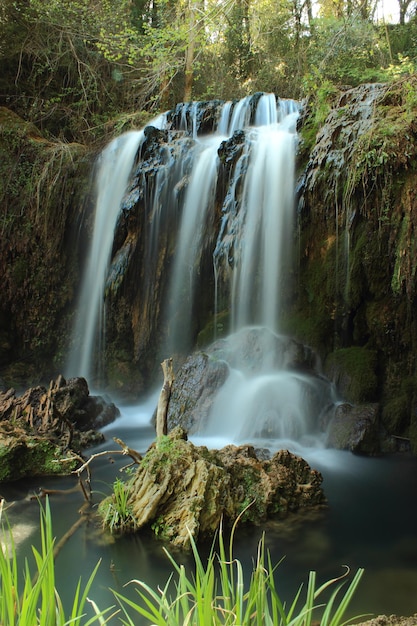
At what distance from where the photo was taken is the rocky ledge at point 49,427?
4832 millimetres

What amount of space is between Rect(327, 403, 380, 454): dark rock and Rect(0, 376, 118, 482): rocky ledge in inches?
115

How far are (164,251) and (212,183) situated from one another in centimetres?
146

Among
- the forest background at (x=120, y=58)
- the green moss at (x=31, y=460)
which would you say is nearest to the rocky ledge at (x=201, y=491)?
the green moss at (x=31, y=460)

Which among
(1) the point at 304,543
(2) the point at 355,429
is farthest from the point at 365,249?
(1) the point at 304,543

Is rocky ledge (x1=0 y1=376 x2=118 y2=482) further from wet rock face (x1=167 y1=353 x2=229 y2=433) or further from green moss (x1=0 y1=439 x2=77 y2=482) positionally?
wet rock face (x1=167 y1=353 x2=229 y2=433)

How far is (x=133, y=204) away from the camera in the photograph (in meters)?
8.84

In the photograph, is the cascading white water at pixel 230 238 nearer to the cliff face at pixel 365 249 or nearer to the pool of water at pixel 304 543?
the cliff face at pixel 365 249

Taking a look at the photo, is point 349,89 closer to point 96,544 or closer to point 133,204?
point 133,204

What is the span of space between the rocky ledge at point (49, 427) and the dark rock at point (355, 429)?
9.58 ft

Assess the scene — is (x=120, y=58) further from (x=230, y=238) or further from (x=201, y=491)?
(x=201, y=491)

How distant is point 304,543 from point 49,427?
325 cm

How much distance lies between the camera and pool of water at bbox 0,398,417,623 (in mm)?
3158

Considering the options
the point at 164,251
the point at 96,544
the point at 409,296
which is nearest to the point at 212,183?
the point at 164,251

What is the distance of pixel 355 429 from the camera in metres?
6.03
